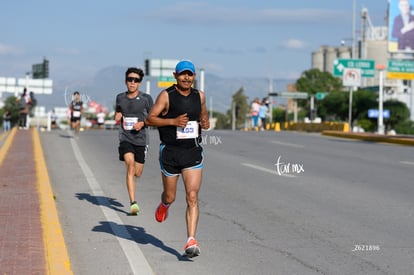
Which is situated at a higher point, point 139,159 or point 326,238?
point 139,159

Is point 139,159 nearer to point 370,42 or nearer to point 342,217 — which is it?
point 342,217

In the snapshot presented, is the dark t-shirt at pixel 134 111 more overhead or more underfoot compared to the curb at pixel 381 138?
more overhead

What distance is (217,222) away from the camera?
1029 cm

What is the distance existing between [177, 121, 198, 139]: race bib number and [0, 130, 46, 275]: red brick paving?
5.45ft

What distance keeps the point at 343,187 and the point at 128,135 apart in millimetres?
4808

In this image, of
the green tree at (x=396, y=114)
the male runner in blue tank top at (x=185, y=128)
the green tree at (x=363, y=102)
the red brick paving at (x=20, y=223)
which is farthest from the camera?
the green tree at (x=363, y=102)

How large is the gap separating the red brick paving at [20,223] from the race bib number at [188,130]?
1661 mm

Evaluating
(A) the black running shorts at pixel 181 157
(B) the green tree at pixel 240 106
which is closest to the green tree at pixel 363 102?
(B) the green tree at pixel 240 106

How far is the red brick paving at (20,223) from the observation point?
7117 millimetres

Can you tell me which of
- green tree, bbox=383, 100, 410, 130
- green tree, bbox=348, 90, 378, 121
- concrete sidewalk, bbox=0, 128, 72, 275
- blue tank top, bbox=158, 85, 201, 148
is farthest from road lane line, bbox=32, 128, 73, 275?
green tree, bbox=348, 90, 378, 121

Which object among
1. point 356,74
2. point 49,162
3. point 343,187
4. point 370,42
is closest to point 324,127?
point 356,74

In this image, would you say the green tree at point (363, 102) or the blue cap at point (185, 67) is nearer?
the blue cap at point (185, 67)

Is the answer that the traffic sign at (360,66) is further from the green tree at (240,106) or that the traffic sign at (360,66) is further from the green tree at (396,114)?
the green tree at (240,106)

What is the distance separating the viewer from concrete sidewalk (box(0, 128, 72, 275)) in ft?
23.4
